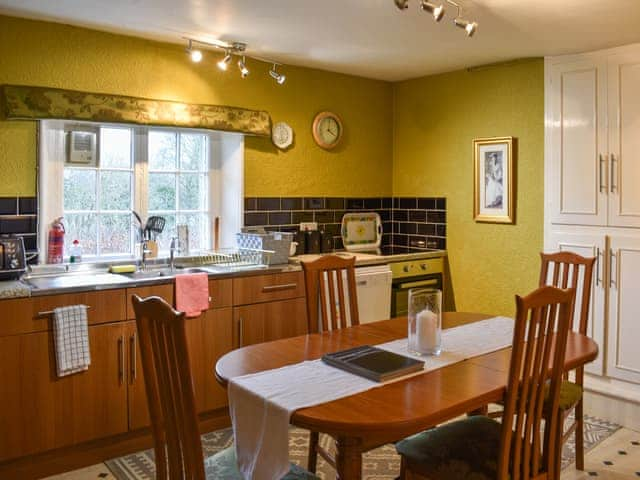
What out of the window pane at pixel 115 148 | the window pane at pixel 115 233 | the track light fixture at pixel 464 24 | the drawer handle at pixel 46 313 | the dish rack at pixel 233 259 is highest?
the track light fixture at pixel 464 24

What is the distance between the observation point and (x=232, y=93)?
13.1 ft

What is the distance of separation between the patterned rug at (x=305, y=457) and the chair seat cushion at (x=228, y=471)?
1.02 meters

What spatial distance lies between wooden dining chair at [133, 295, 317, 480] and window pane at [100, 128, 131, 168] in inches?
86.6

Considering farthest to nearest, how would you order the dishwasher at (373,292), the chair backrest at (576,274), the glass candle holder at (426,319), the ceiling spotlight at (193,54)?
the dishwasher at (373,292)
the ceiling spotlight at (193,54)
the chair backrest at (576,274)
the glass candle holder at (426,319)

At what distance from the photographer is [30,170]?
3.26 meters

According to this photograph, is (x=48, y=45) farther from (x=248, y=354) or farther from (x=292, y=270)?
(x=248, y=354)

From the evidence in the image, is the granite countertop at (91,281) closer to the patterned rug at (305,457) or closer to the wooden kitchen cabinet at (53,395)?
the wooden kitchen cabinet at (53,395)

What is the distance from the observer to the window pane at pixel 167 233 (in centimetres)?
388

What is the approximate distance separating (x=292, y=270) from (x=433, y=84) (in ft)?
6.62


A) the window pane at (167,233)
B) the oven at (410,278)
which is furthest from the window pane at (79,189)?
the oven at (410,278)

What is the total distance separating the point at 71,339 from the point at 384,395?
1699 mm

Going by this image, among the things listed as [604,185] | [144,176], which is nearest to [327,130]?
[144,176]

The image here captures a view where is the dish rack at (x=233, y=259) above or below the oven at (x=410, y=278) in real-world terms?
above

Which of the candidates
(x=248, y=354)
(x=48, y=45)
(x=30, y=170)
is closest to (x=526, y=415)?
(x=248, y=354)
